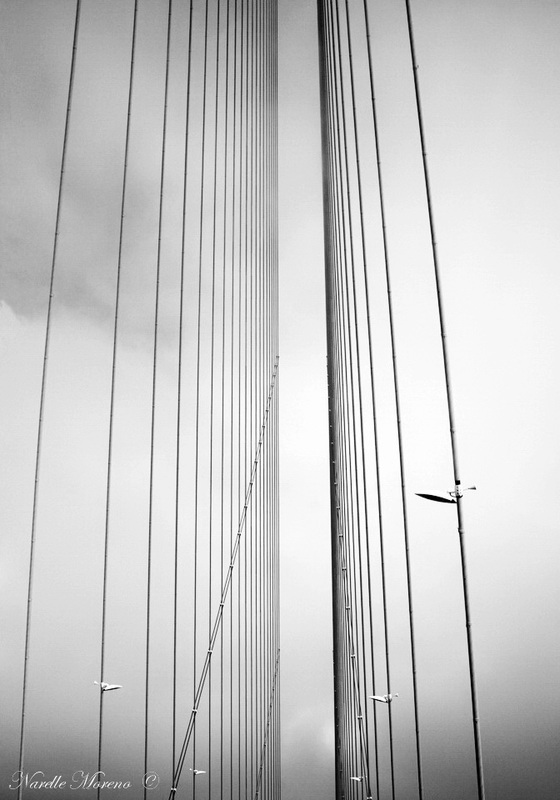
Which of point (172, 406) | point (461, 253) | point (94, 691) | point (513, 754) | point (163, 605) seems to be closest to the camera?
point (461, 253)

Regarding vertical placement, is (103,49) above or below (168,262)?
above

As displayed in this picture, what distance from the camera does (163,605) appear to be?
23.0 meters

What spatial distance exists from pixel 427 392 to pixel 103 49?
48.5ft

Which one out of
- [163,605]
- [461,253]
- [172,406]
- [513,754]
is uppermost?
[461,253]

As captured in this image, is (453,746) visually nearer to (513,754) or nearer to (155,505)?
(513,754)

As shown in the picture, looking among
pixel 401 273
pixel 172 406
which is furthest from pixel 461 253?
pixel 172 406

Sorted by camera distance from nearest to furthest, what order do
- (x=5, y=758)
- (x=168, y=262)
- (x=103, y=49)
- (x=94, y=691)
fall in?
1. (x=103, y=49)
2. (x=168, y=262)
3. (x=94, y=691)
4. (x=5, y=758)

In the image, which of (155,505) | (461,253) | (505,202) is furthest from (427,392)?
(155,505)

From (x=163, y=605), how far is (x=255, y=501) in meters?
9.79

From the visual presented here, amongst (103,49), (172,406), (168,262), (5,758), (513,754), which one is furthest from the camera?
(513,754)

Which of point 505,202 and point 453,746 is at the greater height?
point 505,202

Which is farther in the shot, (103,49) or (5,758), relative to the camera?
(5,758)

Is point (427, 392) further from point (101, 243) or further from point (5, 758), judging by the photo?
point (5, 758)

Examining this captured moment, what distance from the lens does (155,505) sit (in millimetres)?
22438
